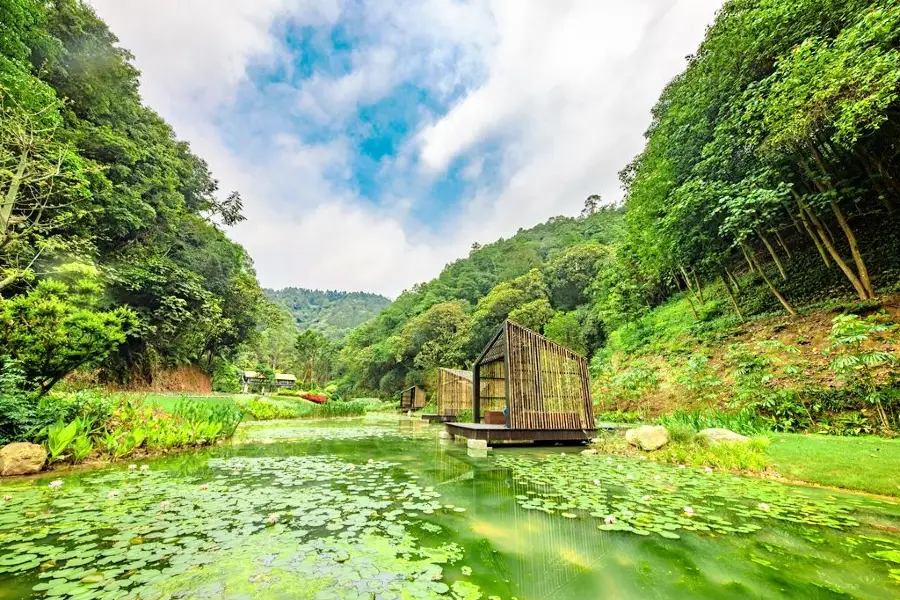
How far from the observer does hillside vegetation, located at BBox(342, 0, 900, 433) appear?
583cm

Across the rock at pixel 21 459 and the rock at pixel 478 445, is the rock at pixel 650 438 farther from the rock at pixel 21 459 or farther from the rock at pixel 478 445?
the rock at pixel 21 459

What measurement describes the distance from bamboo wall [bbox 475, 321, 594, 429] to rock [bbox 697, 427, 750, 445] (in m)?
2.64

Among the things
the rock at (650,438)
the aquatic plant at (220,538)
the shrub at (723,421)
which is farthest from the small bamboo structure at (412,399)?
the aquatic plant at (220,538)

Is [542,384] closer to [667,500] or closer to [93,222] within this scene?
[667,500]

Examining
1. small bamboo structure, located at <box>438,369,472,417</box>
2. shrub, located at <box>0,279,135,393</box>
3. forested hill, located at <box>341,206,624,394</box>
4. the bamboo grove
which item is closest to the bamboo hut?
the bamboo grove

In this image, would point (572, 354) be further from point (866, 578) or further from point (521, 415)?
point (866, 578)

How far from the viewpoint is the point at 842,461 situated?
14.1ft

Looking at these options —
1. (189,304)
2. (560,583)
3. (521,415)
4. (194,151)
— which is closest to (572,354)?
(521,415)

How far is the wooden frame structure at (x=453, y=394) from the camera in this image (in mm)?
15719

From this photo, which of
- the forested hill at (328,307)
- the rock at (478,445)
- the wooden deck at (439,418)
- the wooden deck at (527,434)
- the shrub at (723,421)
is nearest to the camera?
the shrub at (723,421)

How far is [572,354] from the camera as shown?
8.69 metres

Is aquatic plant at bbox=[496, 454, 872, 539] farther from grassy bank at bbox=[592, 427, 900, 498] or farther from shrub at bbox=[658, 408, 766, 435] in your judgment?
shrub at bbox=[658, 408, 766, 435]

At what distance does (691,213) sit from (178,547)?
11.9 meters

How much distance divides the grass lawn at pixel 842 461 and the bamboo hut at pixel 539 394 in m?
3.64
